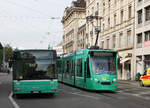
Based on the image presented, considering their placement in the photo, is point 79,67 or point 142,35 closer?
point 79,67

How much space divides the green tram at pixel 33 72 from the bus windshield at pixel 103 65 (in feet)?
14.1

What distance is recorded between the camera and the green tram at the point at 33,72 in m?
14.5

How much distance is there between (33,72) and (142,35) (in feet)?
83.0

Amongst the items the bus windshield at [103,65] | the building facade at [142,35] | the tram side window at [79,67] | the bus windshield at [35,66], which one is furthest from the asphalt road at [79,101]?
the building facade at [142,35]

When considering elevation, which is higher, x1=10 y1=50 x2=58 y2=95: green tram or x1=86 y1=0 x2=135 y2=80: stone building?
x1=86 y1=0 x2=135 y2=80: stone building

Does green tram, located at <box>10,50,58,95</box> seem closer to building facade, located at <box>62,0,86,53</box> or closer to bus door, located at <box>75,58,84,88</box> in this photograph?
bus door, located at <box>75,58,84,88</box>

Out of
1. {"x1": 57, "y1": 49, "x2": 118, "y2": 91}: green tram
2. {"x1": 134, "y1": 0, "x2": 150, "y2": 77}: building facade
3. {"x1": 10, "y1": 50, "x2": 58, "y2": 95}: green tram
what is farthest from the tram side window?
{"x1": 134, "y1": 0, "x2": 150, "y2": 77}: building facade

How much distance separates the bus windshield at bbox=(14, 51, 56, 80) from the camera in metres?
14.6

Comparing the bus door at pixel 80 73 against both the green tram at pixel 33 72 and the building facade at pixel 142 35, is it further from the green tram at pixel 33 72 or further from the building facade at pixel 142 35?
the building facade at pixel 142 35

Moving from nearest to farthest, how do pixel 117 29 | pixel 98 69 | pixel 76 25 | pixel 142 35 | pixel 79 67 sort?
pixel 98 69, pixel 79 67, pixel 142 35, pixel 117 29, pixel 76 25

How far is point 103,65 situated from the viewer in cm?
1870

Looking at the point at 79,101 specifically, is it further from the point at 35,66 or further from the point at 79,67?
the point at 79,67

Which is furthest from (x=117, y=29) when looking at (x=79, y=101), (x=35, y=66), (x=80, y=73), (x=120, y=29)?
(x=79, y=101)

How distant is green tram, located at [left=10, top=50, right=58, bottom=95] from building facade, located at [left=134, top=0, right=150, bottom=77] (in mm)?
22992
